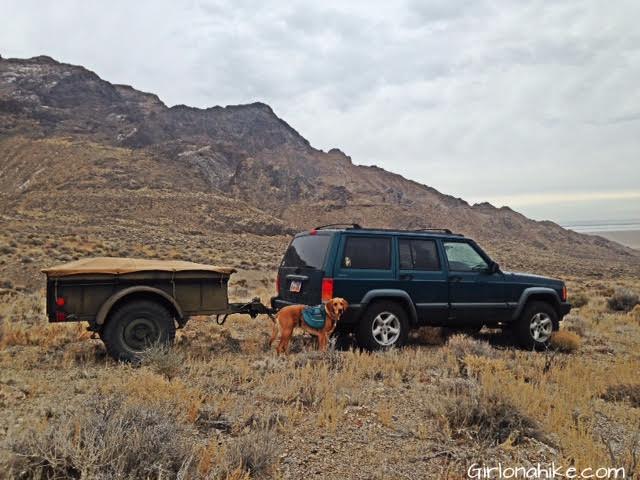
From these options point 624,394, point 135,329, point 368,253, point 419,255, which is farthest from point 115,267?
point 624,394

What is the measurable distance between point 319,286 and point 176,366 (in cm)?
226

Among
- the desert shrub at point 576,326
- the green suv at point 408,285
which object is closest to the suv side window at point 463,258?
the green suv at point 408,285

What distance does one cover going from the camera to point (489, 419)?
14.5 feet

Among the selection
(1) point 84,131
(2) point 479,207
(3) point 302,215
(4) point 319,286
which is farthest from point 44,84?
(4) point 319,286

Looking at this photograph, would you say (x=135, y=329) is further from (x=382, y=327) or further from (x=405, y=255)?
(x=405, y=255)

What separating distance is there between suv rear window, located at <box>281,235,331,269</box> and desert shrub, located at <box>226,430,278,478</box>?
12.6 feet

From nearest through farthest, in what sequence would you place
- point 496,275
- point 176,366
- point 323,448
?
point 323,448 < point 176,366 < point 496,275

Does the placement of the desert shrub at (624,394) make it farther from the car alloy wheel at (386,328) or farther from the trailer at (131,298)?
the trailer at (131,298)

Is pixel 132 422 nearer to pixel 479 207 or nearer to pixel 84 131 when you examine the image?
pixel 84 131

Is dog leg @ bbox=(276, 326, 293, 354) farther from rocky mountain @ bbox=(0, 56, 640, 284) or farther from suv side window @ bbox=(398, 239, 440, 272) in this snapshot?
rocky mountain @ bbox=(0, 56, 640, 284)

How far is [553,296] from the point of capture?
28.7 feet

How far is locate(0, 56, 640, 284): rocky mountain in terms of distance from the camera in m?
50.6

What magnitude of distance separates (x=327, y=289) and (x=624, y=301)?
37.6ft

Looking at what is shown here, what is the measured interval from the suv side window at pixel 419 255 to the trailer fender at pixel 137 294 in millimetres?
3300
